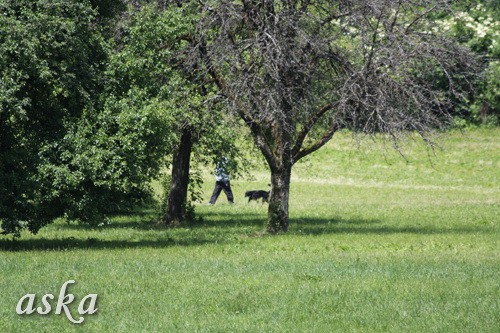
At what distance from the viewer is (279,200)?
2525 centimetres

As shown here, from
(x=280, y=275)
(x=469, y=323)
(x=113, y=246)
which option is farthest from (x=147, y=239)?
(x=469, y=323)

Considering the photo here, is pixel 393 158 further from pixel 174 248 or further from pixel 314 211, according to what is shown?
pixel 174 248

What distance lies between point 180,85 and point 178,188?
201 inches

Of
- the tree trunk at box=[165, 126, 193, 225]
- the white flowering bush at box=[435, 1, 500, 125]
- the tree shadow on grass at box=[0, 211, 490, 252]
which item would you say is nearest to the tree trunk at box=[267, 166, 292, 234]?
the tree shadow on grass at box=[0, 211, 490, 252]

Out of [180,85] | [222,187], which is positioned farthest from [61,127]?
[222,187]

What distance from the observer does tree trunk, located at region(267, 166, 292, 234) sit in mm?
25000

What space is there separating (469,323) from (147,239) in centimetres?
1302

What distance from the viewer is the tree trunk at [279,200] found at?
25.0 meters

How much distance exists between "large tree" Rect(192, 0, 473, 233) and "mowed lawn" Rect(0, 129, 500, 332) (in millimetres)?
1704

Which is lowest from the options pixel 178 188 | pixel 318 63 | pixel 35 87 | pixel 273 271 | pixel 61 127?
pixel 273 271

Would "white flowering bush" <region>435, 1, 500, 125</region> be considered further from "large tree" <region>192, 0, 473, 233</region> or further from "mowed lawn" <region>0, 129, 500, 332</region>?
"large tree" <region>192, 0, 473, 233</region>

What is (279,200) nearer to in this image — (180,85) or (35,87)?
(180,85)

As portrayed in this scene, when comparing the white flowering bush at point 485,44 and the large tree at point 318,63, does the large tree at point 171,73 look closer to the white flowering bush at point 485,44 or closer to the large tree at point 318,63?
the large tree at point 318,63

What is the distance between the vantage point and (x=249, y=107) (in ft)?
79.9
